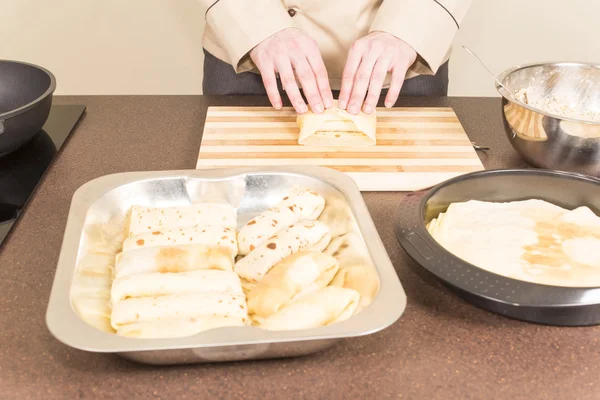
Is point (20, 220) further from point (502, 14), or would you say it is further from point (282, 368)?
point (502, 14)

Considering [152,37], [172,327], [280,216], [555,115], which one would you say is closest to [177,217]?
[280,216]

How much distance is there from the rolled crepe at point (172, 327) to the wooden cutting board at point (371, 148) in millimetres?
483

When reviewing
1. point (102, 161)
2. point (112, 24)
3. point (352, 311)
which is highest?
point (352, 311)

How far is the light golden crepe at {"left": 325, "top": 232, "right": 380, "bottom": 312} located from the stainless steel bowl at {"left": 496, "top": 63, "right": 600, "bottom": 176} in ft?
1.66

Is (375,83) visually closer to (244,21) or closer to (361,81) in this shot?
(361,81)

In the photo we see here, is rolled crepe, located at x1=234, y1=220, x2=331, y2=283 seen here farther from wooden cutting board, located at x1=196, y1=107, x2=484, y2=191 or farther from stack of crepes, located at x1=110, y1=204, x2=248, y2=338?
wooden cutting board, located at x1=196, y1=107, x2=484, y2=191

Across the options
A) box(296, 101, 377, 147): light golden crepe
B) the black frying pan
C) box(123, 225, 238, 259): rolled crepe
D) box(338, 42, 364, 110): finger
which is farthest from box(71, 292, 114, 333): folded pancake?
box(338, 42, 364, 110): finger

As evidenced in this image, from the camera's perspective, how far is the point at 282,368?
33.0 inches

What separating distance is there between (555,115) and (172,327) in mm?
826

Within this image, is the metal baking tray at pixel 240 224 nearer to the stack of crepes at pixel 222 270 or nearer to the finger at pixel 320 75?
the stack of crepes at pixel 222 270

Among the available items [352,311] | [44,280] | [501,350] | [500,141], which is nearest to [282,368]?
[352,311]

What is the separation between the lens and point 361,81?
1.48 metres

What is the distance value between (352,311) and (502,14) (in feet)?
7.67

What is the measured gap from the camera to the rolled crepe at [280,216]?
3.36ft
